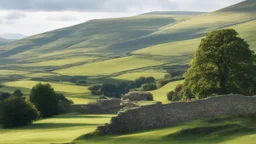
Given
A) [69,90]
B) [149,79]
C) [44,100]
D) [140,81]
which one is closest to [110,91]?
[69,90]

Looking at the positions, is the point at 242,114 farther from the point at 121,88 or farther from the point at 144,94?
the point at 121,88

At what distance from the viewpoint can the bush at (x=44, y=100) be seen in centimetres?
7675

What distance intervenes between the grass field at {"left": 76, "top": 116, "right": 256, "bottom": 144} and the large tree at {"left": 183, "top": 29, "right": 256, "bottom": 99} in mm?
12592

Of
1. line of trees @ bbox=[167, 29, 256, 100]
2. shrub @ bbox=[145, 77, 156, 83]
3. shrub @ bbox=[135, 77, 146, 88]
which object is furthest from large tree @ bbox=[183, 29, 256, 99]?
shrub @ bbox=[145, 77, 156, 83]

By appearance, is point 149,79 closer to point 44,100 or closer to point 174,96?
point 174,96

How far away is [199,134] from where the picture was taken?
38.5 metres

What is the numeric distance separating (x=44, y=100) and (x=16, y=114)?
13920 millimetres

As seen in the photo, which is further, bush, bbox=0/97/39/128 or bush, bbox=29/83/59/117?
bush, bbox=29/83/59/117

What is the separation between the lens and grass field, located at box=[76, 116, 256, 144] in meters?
36.7

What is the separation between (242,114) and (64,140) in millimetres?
13955

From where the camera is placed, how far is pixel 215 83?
5497cm

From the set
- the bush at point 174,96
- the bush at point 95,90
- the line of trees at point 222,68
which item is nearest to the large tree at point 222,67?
the line of trees at point 222,68

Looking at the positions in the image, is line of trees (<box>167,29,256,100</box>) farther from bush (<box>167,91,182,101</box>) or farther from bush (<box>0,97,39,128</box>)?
bush (<box>167,91,182,101</box>)

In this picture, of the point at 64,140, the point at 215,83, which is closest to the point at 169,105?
the point at 64,140
